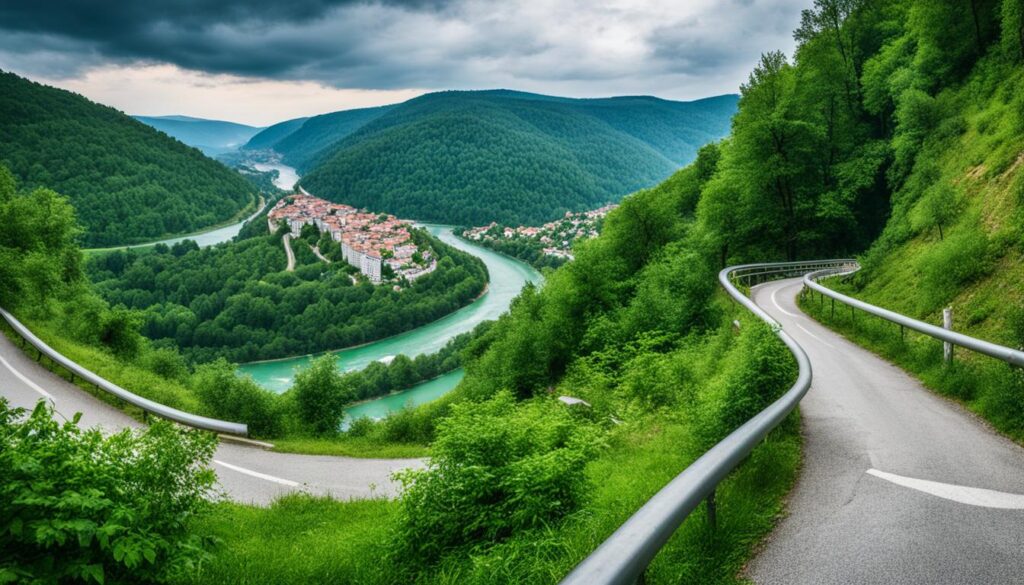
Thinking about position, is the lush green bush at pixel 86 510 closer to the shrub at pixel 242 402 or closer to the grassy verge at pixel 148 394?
the grassy verge at pixel 148 394

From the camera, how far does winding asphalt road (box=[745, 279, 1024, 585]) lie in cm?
279

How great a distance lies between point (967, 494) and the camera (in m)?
3.68

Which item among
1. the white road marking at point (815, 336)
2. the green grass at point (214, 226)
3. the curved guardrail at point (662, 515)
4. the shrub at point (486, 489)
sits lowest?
the green grass at point (214, 226)

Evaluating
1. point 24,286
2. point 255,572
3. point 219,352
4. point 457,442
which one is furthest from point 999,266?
point 219,352

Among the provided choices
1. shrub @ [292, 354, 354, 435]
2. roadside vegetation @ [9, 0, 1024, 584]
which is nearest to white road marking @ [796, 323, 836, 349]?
roadside vegetation @ [9, 0, 1024, 584]

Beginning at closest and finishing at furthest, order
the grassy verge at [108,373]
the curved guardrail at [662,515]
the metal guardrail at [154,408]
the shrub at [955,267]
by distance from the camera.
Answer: the curved guardrail at [662,515] → the shrub at [955,267] → the metal guardrail at [154,408] → the grassy verge at [108,373]

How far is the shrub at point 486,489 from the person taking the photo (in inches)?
162

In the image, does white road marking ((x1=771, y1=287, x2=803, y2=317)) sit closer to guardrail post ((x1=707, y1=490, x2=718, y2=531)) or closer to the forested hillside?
guardrail post ((x1=707, y1=490, x2=718, y2=531))

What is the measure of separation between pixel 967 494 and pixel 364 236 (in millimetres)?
100306

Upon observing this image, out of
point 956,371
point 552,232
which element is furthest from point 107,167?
point 956,371

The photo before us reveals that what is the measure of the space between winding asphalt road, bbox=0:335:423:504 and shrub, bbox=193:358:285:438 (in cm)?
159

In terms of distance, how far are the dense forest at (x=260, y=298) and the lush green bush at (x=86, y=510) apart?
2502 inches

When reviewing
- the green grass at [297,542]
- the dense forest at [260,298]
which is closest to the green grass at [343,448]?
the green grass at [297,542]

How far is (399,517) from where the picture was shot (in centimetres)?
472
